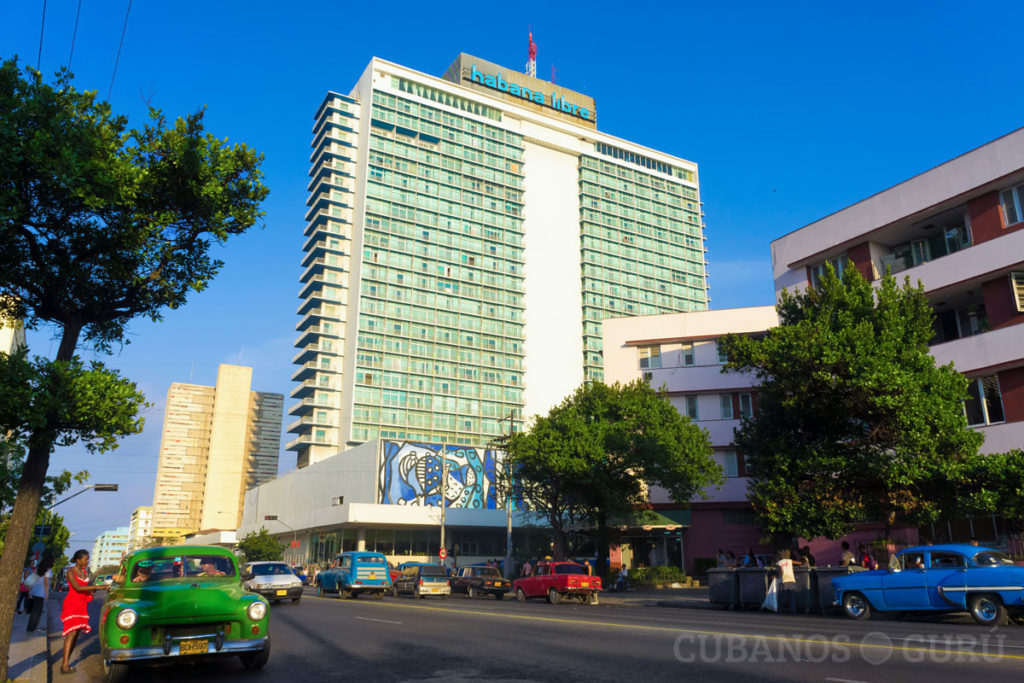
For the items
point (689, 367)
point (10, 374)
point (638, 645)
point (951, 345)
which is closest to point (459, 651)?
point (638, 645)

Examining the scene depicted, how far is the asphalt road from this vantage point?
889 centimetres

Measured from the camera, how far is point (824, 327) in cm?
2397

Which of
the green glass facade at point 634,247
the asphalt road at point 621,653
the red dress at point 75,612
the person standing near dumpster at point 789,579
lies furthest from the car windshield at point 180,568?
the green glass facade at point 634,247

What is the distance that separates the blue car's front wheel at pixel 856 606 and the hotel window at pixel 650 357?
3186cm

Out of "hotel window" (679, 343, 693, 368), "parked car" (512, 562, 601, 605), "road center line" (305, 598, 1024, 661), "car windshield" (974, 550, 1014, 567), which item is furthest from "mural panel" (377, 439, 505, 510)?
"car windshield" (974, 550, 1014, 567)

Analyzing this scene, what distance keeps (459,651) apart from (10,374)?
7.35 metres

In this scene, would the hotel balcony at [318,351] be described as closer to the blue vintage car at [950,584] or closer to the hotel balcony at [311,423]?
the hotel balcony at [311,423]

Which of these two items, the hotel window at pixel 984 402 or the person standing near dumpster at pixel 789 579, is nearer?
the person standing near dumpster at pixel 789 579

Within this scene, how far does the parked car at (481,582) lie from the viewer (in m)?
34.5

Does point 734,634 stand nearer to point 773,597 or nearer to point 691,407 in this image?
point 773,597

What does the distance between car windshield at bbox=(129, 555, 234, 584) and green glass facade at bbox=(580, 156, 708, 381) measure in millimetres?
109856

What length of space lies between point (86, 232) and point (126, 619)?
5.47m

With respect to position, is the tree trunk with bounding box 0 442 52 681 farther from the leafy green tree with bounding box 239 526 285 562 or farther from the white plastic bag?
the leafy green tree with bounding box 239 526 285 562

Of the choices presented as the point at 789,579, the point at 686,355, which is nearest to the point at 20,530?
the point at 789,579
